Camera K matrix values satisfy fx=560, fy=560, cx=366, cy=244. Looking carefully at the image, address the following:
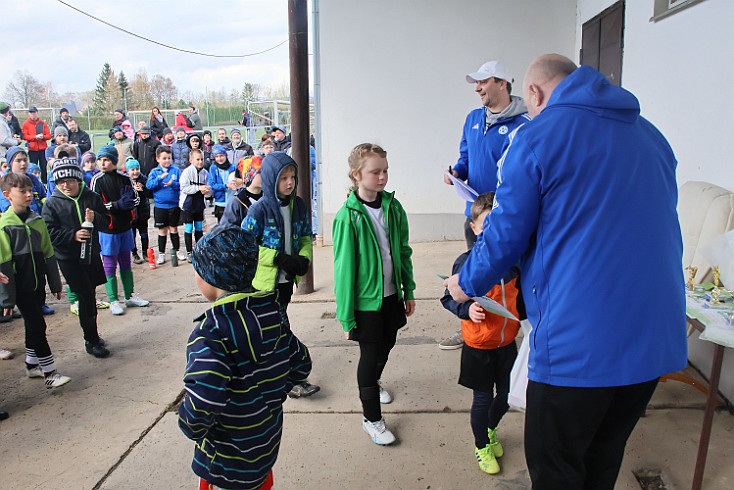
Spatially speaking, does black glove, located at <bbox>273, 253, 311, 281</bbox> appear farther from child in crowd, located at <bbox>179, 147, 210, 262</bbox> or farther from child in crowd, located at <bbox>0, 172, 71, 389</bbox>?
child in crowd, located at <bbox>179, 147, 210, 262</bbox>

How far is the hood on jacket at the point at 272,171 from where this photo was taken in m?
3.53

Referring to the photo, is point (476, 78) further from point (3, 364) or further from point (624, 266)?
Result: point (3, 364)

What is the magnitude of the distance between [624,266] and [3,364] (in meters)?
5.19

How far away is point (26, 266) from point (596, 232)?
4240 mm

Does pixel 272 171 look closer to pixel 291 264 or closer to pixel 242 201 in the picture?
pixel 291 264

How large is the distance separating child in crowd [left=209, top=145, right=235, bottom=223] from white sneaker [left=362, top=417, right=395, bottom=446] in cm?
596

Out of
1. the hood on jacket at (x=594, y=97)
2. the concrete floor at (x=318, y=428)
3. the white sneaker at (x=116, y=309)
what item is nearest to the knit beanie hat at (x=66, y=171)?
the concrete floor at (x=318, y=428)

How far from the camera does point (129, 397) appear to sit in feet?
13.7

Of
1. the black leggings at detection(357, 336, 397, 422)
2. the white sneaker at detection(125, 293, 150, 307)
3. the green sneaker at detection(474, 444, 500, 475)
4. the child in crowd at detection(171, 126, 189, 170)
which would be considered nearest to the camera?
the green sneaker at detection(474, 444, 500, 475)

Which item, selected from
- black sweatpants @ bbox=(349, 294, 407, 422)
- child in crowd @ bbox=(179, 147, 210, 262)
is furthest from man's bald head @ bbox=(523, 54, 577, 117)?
child in crowd @ bbox=(179, 147, 210, 262)

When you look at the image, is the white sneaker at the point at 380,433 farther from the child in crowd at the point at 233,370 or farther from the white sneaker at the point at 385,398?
the child in crowd at the point at 233,370

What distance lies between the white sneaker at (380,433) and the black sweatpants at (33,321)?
9.05ft

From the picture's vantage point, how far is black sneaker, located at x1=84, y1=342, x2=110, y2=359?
495 centimetres

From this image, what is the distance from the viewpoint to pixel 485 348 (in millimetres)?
2871
